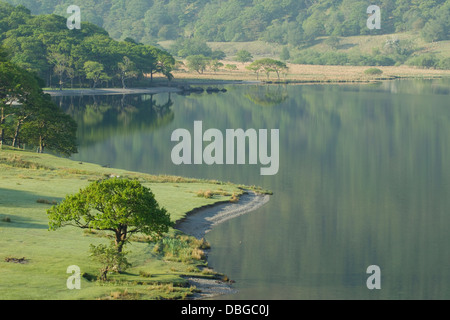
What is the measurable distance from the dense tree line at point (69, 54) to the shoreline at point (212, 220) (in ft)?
322

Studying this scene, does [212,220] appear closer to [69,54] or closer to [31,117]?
[31,117]

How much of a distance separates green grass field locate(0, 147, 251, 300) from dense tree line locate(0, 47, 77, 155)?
43.0 ft

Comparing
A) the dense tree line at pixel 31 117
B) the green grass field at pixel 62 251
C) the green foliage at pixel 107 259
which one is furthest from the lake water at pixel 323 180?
the green foliage at pixel 107 259

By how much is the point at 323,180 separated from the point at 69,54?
105701 mm

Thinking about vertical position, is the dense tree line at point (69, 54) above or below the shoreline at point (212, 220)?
above

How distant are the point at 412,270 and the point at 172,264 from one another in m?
14.0

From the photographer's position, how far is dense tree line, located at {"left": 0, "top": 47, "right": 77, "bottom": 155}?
74.3m

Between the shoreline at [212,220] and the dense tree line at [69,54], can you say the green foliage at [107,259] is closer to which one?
the shoreline at [212,220]

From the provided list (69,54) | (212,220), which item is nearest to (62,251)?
(212,220)

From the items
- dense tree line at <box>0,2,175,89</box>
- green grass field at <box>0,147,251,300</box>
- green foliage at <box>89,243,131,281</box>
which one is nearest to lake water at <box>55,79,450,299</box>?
green grass field at <box>0,147,251,300</box>

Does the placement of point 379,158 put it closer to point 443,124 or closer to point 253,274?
point 443,124

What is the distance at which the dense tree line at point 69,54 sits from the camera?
157250 millimetres

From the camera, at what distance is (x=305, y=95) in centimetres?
16875

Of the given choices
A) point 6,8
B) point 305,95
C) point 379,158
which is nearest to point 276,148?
point 379,158
